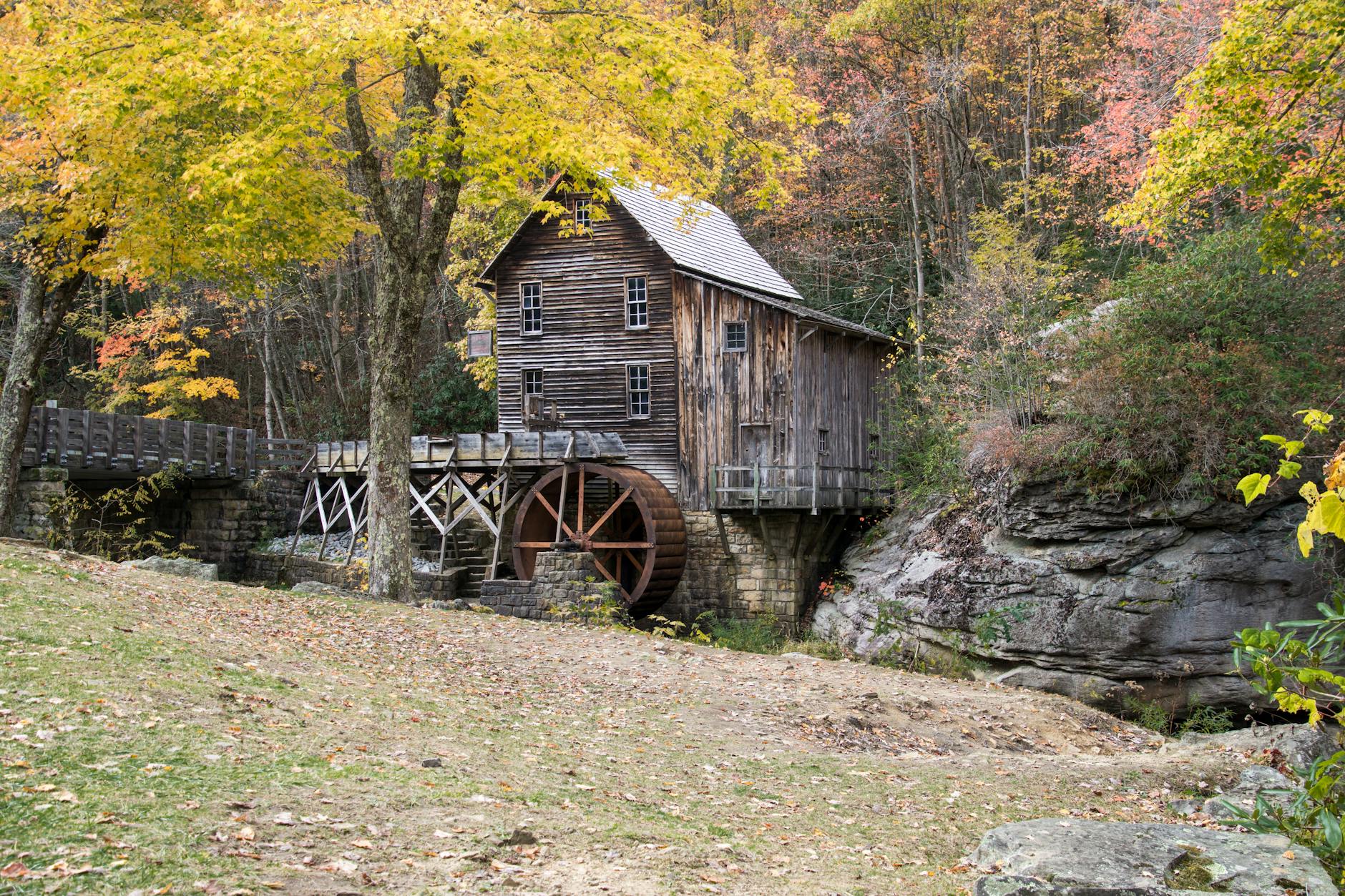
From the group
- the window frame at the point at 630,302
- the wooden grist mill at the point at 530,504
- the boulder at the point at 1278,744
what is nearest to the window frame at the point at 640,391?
the window frame at the point at 630,302

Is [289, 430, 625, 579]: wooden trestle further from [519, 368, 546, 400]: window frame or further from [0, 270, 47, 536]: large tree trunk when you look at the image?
[0, 270, 47, 536]: large tree trunk

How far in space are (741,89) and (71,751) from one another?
10.4 meters

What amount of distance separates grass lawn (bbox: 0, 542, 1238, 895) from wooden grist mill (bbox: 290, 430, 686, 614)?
31.0 ft

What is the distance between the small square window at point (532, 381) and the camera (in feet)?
→ 82.8

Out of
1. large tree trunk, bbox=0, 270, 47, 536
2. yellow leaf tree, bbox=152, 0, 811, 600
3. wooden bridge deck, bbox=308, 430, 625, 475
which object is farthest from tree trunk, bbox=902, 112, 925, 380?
large tree trunk, bbox=0, 270, 47, 536

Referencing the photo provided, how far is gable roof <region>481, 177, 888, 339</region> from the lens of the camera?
23328 millimetres

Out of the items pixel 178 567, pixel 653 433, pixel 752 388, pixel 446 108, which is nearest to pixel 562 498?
pixel 653 433

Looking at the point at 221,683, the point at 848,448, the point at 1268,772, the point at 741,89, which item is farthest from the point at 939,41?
the point at 221,683

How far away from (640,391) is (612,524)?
317 centimetres

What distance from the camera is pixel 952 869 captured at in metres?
5.71

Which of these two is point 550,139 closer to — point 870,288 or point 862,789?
point 862,789

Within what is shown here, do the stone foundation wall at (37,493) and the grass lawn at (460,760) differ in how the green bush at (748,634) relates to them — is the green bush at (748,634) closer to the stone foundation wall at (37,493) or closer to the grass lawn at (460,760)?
the grass lawn at (460,760)

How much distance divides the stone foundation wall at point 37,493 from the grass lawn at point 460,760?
975 centimetres

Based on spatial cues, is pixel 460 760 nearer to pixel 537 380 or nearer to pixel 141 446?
pixel 537 380
